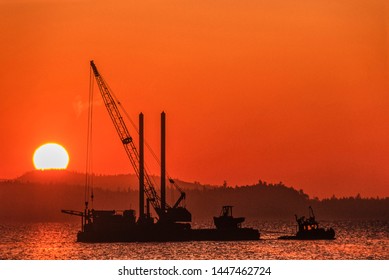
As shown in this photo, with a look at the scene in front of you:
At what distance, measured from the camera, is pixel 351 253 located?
92.0ft

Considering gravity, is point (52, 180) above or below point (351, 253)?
above

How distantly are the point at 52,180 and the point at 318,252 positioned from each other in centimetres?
838

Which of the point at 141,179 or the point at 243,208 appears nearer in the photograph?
the point at 141,179

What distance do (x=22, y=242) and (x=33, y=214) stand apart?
10314 mm

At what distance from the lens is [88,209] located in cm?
2856

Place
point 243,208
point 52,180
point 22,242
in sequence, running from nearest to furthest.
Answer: point 52,180 → point 243,208 → point 22,242

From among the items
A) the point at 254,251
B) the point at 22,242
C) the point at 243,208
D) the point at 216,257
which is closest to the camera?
the point at 216,257

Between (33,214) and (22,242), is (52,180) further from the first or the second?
(22,242)

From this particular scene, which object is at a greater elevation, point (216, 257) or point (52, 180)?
point (52, 180)

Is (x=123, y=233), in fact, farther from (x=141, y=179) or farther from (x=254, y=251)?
(x=254, y=251)

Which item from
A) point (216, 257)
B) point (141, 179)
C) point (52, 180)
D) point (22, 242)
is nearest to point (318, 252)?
point (216, 257)
